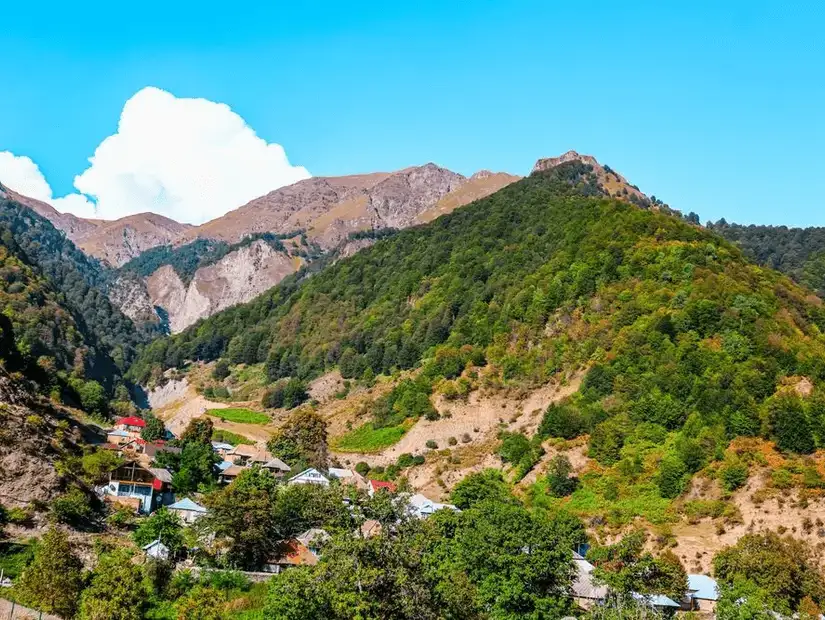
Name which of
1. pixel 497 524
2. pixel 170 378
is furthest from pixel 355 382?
pixel 497 524

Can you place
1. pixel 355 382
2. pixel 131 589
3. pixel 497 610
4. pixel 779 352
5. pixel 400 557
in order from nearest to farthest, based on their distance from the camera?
pixel 400 557, pixel 131 589, pixel 497 610, pixel 779 352, pixel 355 382

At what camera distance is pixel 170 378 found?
145m

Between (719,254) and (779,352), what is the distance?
23230mm

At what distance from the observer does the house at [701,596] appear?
45.9 m

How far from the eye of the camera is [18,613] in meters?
33.8

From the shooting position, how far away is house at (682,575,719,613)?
4592cm

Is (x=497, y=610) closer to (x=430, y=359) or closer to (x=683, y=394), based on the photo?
(x=683, y=394)

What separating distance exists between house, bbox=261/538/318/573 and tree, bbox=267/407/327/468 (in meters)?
25.4

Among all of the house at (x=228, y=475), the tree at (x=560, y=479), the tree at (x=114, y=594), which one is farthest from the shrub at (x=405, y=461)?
the tree at (x=114, y=594)

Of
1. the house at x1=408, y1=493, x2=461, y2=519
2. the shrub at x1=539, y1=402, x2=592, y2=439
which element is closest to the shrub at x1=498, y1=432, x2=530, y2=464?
the shrub at x1=539, y1=402, x2=592, y2=439

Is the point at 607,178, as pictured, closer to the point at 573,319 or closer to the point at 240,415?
the point at 573,319

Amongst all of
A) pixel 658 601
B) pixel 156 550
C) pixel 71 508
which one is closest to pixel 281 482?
pixel 156 550

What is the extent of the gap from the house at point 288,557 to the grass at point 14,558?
41.2 feet

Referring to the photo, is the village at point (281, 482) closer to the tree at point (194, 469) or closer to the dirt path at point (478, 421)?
the tree at point (194, 469)
